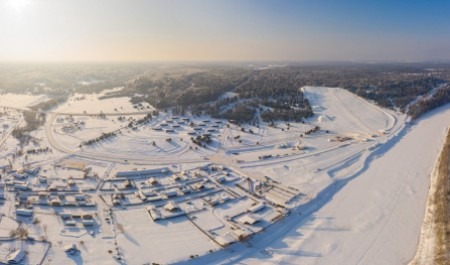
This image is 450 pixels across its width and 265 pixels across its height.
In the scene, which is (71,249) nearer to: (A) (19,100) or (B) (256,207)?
(B) (256,207)

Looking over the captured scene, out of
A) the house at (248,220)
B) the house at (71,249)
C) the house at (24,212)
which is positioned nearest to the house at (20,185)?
the house at (24,212)

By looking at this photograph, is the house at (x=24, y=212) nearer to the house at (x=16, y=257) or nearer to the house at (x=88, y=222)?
the house at (x=88, y=222)

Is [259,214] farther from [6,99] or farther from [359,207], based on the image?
[6,99]

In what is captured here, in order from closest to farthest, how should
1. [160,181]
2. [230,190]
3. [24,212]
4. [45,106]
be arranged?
[24,212]
[230,190]
[160,181]
[45,106]

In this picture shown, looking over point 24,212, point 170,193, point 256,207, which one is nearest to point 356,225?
point 256,207

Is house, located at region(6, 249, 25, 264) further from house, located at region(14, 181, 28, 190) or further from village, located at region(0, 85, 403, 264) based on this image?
house, located at region(14, 181, 28, 190)

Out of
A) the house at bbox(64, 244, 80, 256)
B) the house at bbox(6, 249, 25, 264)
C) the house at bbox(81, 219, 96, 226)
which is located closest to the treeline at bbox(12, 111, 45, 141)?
the house at bbox(81, 219, 96, 226)

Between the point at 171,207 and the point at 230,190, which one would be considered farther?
the point at 230,190
